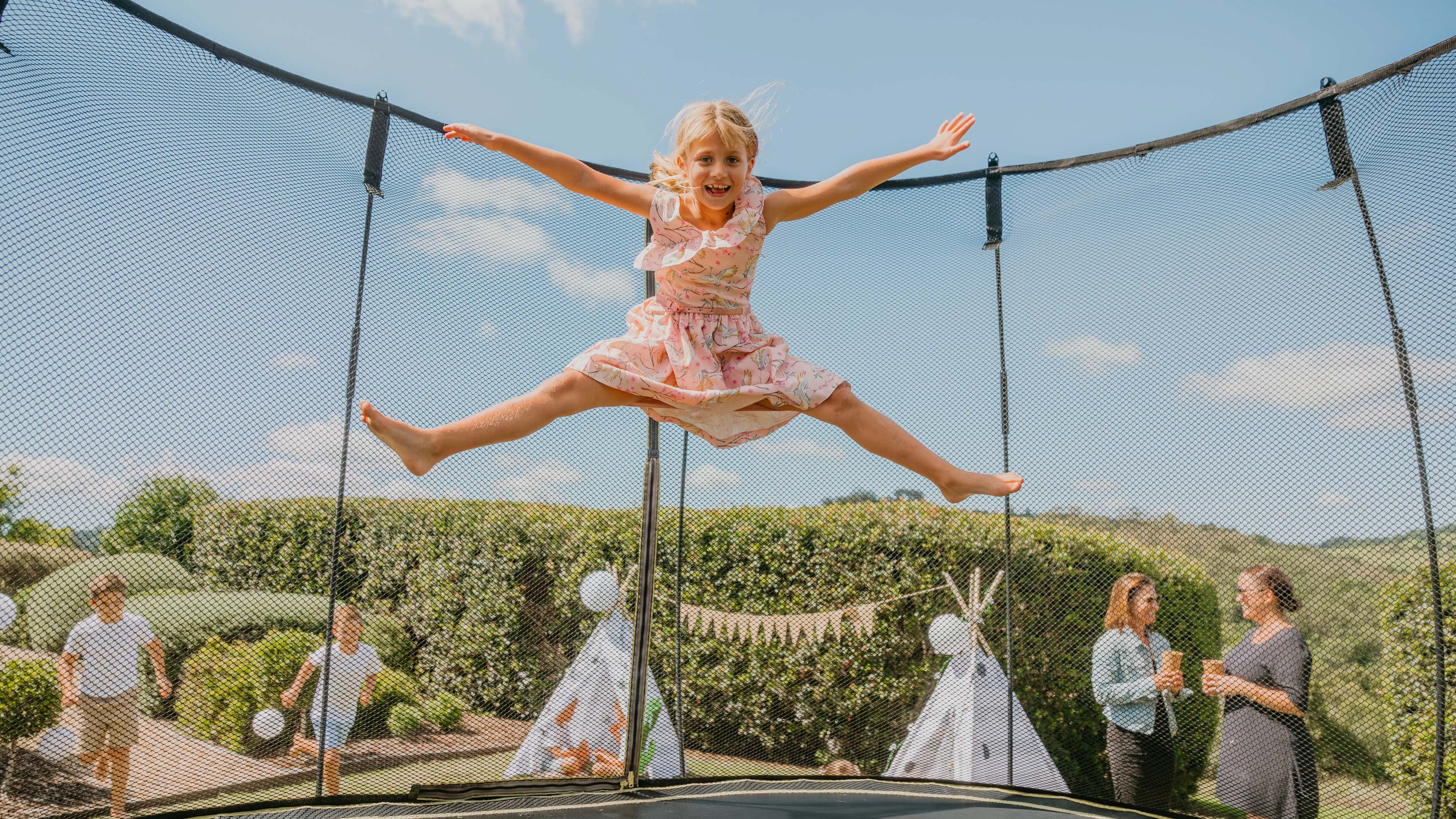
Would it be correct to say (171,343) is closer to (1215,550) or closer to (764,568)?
(764,568)

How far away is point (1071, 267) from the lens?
2.61 meters

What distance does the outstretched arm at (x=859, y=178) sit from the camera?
1886 mm

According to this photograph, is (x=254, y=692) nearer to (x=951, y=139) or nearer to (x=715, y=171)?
→ (x=715, y=171)

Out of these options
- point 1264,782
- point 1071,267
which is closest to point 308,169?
point 1071,267

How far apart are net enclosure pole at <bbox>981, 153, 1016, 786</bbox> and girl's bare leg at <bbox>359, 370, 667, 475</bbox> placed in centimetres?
134

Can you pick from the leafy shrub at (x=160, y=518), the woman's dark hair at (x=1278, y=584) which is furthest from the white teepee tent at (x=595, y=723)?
the woman's dark hair at (x=1278, y=584)

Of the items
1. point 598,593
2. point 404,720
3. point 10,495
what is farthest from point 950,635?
point 10,495

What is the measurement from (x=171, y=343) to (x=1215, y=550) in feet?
8.76

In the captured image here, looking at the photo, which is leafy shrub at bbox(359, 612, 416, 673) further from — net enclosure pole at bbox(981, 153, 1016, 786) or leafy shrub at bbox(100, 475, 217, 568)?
net enclosure pole at bbox(981, 153, 1016, 786)

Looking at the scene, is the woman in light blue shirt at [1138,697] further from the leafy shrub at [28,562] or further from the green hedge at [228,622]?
the leafy shrub at [28,562]

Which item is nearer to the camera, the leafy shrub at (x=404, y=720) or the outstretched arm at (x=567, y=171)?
the outstretched arm at (x=567, y=171)

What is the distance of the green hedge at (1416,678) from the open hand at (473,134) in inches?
91.0

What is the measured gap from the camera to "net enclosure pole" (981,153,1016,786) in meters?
2.56

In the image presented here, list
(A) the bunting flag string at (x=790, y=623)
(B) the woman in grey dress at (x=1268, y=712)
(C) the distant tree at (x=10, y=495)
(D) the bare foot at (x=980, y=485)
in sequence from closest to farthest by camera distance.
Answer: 1. (C) the distant tree at (x=10, y=495)
2. (D) the bare foot at (x=980, y=485)
3. (B) the woman in grey dress at (x=1268, y=712)
4. (A) the bunting flag string at (x=790, y=623)
